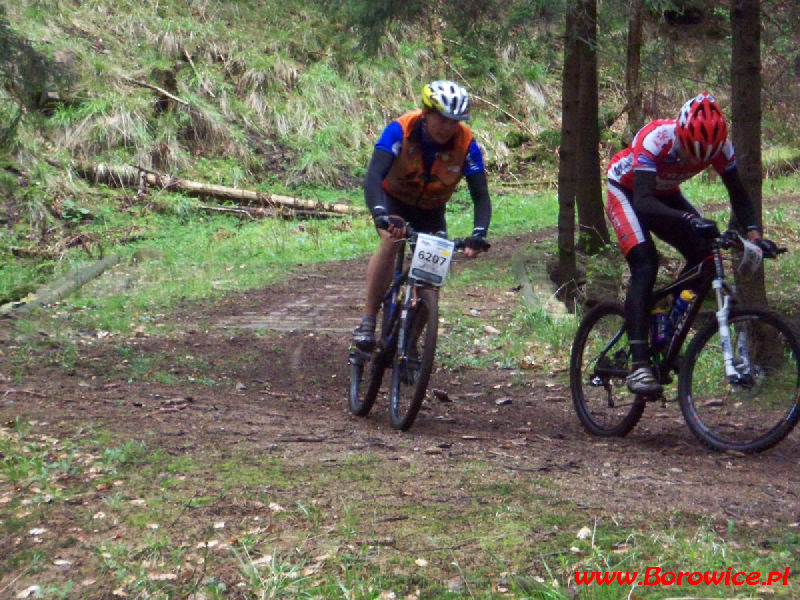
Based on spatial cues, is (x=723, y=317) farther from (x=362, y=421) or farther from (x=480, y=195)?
(x=362, y=421)

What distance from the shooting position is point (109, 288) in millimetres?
12773

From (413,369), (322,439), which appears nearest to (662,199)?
(413,369)

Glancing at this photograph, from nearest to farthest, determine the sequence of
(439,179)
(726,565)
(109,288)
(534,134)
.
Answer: (726,565) → (439,179) → (109,288) → (534,134)

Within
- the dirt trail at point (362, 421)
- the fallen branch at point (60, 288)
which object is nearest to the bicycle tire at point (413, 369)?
the dirt trail at point (362, 421)

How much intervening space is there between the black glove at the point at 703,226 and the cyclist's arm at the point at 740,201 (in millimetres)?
413

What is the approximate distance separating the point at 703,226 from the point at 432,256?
5.39 feet

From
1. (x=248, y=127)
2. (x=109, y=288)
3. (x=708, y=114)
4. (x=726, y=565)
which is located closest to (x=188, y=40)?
(x=248, y=127)

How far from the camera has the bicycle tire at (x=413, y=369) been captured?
596 cm

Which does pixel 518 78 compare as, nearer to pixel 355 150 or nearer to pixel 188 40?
pixel 355 150

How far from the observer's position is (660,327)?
587 centimetres

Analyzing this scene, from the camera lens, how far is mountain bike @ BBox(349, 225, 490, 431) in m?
6.00

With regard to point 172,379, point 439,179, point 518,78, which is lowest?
point 172,379

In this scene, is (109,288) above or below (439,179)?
below

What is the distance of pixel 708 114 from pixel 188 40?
19.2m
